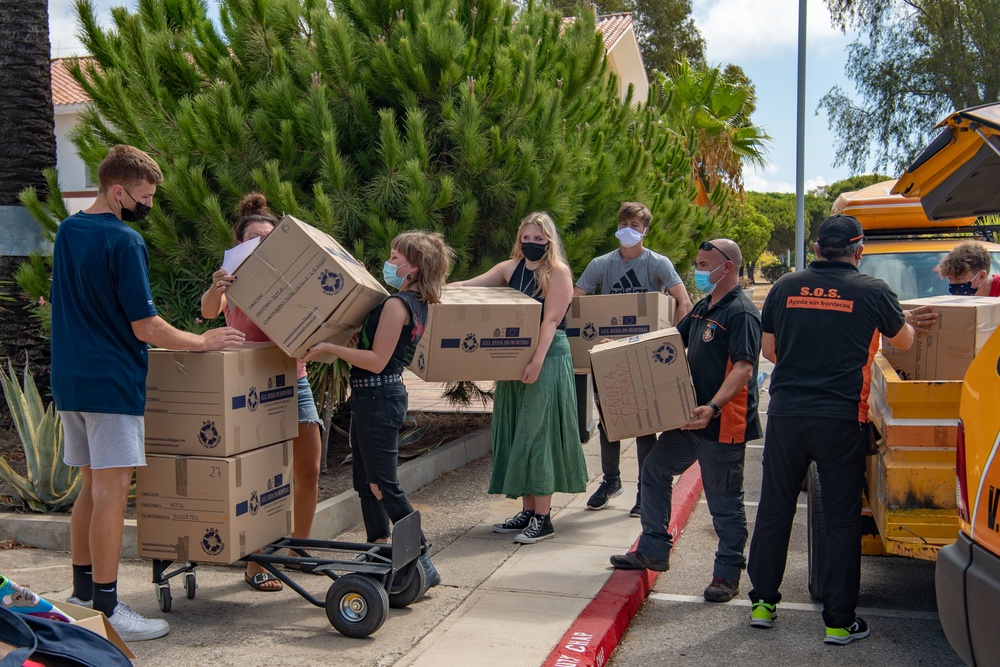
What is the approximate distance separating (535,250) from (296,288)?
1786 millimetres

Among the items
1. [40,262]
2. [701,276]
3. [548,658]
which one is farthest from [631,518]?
[40,262]

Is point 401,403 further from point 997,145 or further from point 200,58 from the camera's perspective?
point 200,58

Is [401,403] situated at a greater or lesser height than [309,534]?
greater

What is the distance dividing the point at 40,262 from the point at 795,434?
532 cm

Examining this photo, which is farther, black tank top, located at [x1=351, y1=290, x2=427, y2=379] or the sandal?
the sandal

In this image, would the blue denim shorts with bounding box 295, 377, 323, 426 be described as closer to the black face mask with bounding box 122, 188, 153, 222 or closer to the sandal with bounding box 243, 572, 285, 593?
the sandal with bounding box 243, 572, 285, 593

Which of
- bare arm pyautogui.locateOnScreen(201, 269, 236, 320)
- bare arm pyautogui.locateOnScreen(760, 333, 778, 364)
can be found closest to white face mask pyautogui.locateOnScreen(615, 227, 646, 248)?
bare arm pyautogui.locateOnScreen(760, 333, 778, 364)

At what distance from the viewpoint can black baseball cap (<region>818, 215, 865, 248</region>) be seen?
431cm

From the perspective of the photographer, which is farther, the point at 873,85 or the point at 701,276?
the point at 873,85

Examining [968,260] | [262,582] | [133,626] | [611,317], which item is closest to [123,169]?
[133,626]

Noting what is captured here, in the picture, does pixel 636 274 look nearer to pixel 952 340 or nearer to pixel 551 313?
pixel 551 313

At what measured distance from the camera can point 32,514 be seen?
5652 millimetres

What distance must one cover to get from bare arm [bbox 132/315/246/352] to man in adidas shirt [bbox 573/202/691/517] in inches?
111

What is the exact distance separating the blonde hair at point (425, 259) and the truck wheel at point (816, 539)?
2.02m
